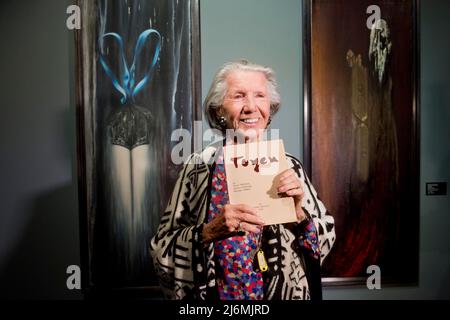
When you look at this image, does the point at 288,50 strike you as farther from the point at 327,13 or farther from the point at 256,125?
the point at 256,125

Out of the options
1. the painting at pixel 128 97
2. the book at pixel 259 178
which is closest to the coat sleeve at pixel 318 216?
the book at pixel 259 178

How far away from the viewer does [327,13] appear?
1322 millimetres

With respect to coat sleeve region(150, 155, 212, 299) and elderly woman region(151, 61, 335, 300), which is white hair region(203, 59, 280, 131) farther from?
coat sleeve region(150, 155, 212, 299)

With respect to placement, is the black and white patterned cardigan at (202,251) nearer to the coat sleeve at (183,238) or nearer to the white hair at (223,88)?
the coat sleeve at (183,238)

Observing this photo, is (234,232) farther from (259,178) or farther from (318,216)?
(318,216)

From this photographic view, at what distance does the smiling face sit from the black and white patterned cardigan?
0.46 ft

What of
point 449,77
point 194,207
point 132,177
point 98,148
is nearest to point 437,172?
point 449,77

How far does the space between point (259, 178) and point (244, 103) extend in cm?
25

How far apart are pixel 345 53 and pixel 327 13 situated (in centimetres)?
18

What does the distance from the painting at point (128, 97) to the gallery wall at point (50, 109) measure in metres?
0.07

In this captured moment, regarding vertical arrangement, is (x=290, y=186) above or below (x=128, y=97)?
below

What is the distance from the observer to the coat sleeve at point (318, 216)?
107 cm

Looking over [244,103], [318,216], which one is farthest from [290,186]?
[244,103]

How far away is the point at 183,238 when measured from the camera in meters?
1.00
